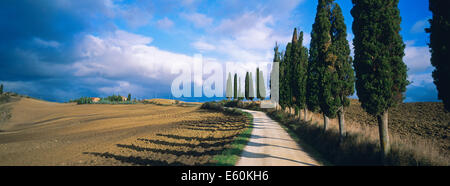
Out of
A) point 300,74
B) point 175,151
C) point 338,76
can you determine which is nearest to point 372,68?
point 338,76

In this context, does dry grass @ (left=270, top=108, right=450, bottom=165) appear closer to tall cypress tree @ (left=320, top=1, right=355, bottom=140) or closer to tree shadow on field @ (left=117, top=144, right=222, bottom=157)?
tall cypress tree @ (left=320, top=1, right=355, bottom=140)

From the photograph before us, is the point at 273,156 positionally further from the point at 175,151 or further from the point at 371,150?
the point at 175,151

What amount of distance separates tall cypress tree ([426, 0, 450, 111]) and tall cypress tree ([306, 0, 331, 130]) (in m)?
8.85

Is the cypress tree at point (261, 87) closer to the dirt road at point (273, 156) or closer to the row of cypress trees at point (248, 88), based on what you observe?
the row of cypress trees at point (248, 88)

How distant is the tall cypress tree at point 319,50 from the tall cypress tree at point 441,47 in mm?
8848

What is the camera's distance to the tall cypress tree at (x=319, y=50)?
16.2 m

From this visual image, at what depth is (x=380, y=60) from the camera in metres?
9.25

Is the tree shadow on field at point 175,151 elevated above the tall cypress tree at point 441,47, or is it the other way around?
the tall cypress tree at point 441,47

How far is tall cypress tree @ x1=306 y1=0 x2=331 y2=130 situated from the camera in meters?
16.2

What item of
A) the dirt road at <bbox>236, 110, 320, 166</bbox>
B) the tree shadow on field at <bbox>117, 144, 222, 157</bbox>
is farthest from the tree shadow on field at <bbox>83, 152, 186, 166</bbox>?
the dirt road at <bbox>236, 110, 320, 166</bbox>

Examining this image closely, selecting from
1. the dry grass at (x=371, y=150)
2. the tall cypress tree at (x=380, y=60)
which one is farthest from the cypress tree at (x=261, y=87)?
the tall cypress tree at (x=380, y=60)

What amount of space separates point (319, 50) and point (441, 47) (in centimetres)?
1065
